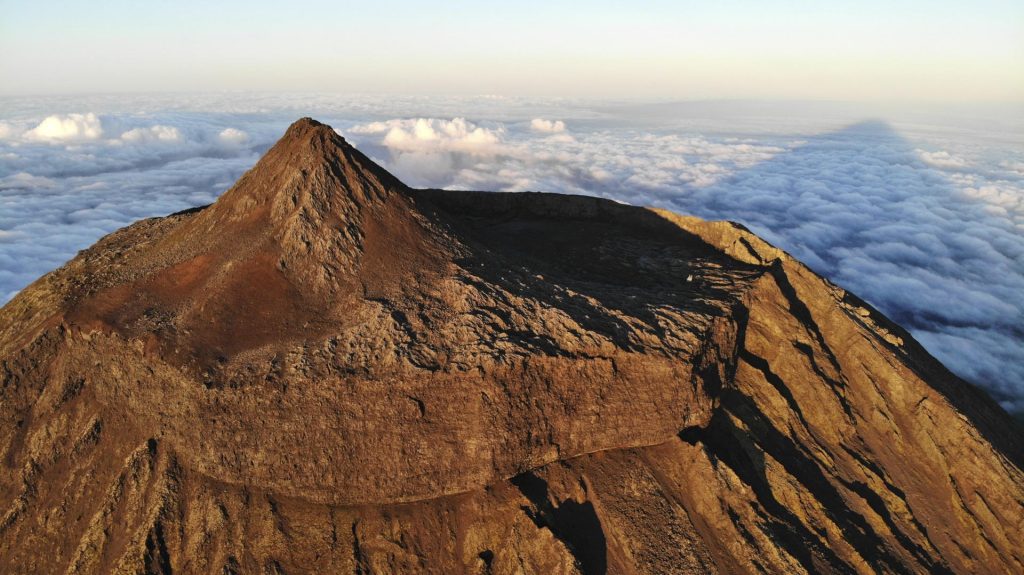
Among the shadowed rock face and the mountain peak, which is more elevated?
the mountain peak

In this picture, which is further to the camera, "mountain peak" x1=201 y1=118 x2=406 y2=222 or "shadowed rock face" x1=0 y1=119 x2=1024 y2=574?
"mountain peak" x1=201 y1=118 x2=406 y2=222

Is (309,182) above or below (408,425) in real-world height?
above

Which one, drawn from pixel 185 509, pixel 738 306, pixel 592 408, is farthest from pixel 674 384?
pixel 185 509

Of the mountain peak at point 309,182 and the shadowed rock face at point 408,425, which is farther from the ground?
the mountain peak at point 309,182

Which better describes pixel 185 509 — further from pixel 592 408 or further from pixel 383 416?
pixel 592 408

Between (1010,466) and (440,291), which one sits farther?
(1010,466)

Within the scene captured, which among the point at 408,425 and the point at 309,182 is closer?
the point at 408,425

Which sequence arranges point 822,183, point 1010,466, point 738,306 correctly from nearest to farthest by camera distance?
point 1010,466 → point 738,306 → point 822,183

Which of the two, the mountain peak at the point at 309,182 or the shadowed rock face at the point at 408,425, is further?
the mountain peak at the point at 309,182
